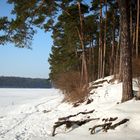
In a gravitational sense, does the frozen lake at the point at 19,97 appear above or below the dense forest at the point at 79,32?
below

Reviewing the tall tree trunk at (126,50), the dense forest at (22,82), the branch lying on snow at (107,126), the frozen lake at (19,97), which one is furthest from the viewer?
the dense forest at (22,82)

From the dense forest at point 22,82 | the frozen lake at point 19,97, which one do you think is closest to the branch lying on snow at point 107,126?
the frozen lake at point 19,97

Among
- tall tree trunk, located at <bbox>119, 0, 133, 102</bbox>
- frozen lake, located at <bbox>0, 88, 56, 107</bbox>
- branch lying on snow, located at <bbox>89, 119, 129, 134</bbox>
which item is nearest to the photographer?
branch lying on snow, located at <bbox>89, 119, 129, 134</bbox>

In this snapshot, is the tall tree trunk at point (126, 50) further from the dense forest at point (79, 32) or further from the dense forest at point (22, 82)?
the dense forest at point (22, 82)

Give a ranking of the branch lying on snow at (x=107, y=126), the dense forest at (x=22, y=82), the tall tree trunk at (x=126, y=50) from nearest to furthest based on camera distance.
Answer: the branch lying on snow at (x=107, y=126), the tall tree trunk at (x=126, y=50), the dense forest at (x=22, y=82)

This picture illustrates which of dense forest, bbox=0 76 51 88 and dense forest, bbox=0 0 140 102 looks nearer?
dense forest, bbox=0 0 140 102

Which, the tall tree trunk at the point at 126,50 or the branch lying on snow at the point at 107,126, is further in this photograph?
the tall tree trunk at the point at 126,50

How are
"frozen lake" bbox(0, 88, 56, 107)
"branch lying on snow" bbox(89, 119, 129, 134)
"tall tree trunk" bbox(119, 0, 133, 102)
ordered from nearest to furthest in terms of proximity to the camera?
1. "branch lying on snow" bbox(89, 119, 129, 134)
2. "tall tree trunk" bbox(119, 0, 133, 102)
3. "frozen lake" bbox(0, 88, 56, 107)

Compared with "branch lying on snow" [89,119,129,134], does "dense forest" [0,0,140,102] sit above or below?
above

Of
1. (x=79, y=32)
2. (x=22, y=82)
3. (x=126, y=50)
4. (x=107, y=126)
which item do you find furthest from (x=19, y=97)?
(x=22, y=82)

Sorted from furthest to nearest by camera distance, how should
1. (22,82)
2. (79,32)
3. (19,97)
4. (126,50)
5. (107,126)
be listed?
(22,82)
(19,97)
(79,32)
(126,50)
(107,126)

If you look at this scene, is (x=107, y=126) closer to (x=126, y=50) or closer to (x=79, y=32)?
(x=126, y=50)

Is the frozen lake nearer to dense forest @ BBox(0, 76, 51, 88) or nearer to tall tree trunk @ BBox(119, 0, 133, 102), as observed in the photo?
tall tree trunk @ BBox(119, 0, 133, 102)

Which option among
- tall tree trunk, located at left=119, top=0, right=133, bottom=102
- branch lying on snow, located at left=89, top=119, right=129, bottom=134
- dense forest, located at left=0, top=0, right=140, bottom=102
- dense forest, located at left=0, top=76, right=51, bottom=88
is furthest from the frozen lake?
dense forest, located at left=0, top=76, right=51, bottom=88
